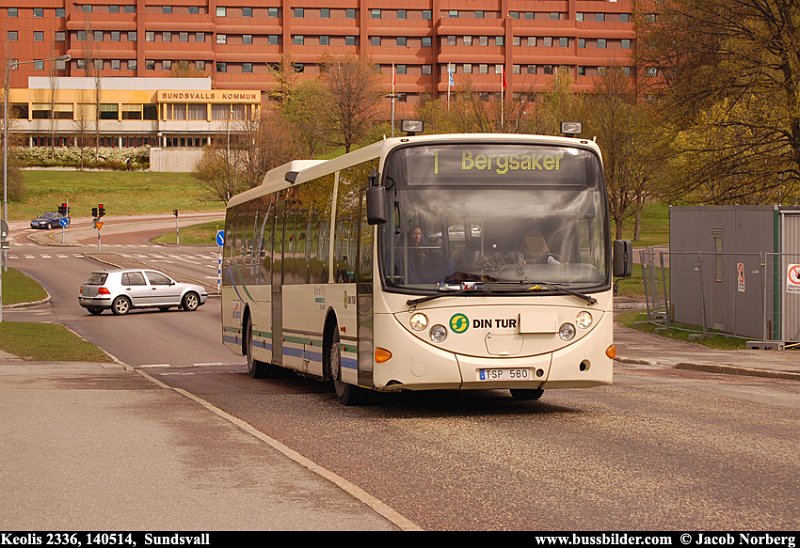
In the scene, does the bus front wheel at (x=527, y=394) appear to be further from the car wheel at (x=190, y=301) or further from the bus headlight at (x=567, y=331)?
the car wheel at (x=190, y=301)

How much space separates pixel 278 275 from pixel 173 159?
133 m

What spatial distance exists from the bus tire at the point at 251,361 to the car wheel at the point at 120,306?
86.1ft

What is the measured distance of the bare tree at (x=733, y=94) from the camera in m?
39.8

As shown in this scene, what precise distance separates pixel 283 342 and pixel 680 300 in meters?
17.2

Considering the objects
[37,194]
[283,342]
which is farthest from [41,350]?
[37,194]

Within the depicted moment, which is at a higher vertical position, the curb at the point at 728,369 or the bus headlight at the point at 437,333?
the bus headlight at the point at 437,333

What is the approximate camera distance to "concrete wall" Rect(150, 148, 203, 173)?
150 m

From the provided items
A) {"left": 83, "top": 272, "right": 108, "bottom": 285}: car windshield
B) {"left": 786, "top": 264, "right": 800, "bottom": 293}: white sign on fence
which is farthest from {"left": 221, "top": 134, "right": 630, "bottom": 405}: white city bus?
{"left": 83, "top": 272, "right": 108, "bottom": 285}: car windshield

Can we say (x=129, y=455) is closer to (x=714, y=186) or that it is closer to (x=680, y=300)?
(x=680, y=300)

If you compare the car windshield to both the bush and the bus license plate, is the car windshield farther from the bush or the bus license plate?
the bush

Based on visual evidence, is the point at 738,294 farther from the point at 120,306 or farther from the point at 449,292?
the point at 120,306

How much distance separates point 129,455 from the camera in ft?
38.8

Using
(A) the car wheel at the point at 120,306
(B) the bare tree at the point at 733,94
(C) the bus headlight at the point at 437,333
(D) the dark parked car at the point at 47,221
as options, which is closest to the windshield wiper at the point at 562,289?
(C) the bus headlight at the point at 437,333

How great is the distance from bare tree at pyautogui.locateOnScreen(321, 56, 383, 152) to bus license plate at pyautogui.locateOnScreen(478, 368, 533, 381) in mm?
95537
